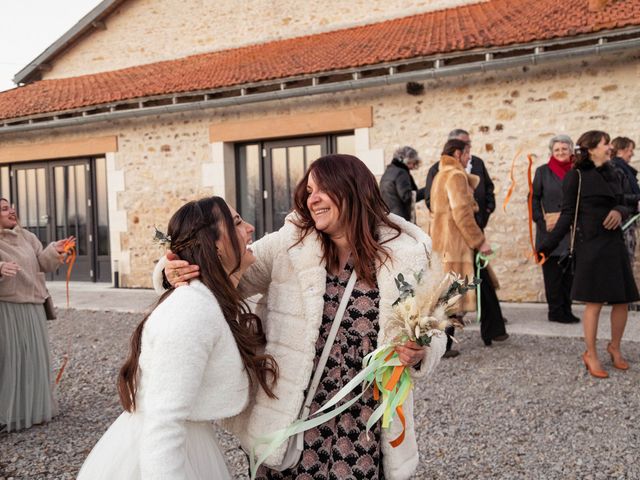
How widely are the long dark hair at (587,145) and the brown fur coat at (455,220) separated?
871mm

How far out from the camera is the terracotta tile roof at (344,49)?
7.33 m

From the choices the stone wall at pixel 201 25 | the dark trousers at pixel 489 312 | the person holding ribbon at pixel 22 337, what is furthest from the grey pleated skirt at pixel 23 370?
the stone wall at pixel 201 25

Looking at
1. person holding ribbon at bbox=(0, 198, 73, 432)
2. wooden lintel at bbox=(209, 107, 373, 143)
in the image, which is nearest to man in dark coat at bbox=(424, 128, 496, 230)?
wooden lintel at bbox=(209, 107, 373, 143)

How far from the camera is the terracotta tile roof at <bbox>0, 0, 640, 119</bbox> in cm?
733

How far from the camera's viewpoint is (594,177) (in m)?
4.43

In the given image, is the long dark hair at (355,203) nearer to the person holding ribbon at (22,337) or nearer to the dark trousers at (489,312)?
the person holding ribbon at (22,337)

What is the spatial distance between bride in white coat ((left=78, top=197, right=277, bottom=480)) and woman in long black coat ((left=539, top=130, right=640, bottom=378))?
3.30 meters

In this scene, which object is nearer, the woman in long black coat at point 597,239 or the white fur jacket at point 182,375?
the white fur jacket at point 182,375

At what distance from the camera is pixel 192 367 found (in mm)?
1495

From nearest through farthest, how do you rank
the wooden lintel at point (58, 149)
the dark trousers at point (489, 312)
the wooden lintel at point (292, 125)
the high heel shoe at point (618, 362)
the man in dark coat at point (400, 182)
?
the high heel shoe at point (618, 362) → the dark trousers at point (489, 312) → the man in dark coat at point (400, 182) → the wooden lintel at point (292, 125) → the wooden lintel at point (58, 149)

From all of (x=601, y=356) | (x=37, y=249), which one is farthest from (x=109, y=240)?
(x=601, y=356)

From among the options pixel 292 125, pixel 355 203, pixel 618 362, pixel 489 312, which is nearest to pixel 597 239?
pixel 618 362

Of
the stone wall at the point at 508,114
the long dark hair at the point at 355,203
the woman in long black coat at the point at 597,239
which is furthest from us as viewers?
the stone wall at the point at 508,114

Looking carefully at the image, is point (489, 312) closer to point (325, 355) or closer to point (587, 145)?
point (587, 145)
